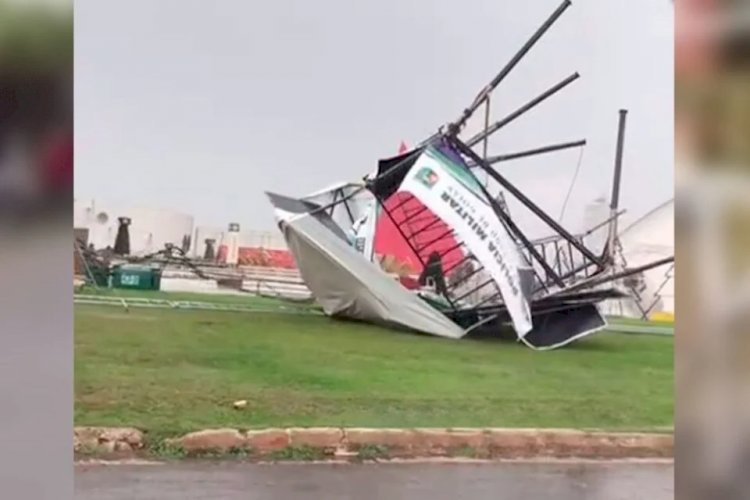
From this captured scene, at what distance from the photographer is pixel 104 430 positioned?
4.47 ft

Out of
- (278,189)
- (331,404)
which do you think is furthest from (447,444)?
(278,189)

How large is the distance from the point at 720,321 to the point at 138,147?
43.7 inches

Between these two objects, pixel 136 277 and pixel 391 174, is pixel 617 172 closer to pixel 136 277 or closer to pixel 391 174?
pixel 391 174

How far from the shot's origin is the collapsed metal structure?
1.56 m

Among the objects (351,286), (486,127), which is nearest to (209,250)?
(351,286)

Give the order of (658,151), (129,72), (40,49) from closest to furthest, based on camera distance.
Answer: (40,49) < (129,72) < (658,151)

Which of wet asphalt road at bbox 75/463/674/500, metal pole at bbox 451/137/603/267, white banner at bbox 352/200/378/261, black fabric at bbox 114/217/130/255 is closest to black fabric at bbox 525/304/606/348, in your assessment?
metal pole at bbox 451/137/603/267

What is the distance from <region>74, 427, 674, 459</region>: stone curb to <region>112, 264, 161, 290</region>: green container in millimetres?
245

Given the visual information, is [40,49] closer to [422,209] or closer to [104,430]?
[104,430]

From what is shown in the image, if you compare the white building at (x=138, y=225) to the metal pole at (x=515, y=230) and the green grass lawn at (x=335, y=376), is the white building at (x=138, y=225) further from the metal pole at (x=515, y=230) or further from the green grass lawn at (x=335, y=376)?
the metal pole at (x=515, y=230)

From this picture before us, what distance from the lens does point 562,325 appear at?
1.64 meters

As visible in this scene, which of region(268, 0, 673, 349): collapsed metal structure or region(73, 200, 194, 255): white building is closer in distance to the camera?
region(73, 200, 194, 255): white building

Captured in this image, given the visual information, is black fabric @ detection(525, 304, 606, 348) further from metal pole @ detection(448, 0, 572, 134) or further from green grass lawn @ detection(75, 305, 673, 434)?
metal pole @ detection(448, 0, 572, 134)

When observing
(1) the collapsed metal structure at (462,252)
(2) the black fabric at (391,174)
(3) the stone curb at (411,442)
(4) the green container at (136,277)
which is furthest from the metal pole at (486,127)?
(4) the green container at (136,277)
